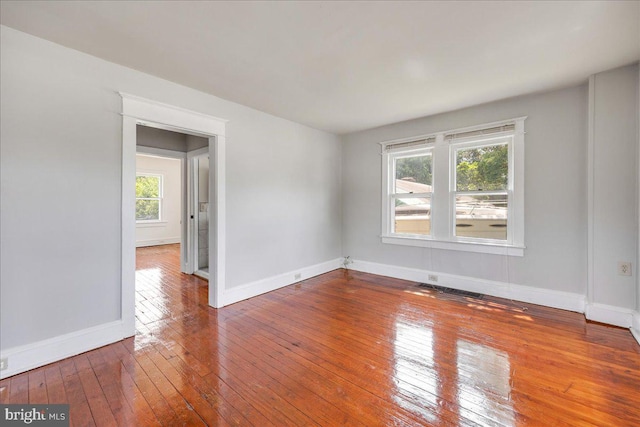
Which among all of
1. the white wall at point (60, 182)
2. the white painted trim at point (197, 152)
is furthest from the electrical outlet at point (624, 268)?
the white painted trim at point (197, 152)

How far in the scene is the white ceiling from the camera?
1.87 m

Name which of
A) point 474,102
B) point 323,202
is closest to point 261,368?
point 323,202

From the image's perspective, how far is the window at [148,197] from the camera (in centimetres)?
820

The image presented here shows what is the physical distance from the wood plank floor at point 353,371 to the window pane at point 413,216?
1.40 metres

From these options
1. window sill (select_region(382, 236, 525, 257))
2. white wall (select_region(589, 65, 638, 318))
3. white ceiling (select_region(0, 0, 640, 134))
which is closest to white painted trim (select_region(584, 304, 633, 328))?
white wall (select_region(589, 65, 638, 318))

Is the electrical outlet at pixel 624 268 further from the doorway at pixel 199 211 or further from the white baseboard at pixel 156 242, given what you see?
the white baseboard at pixel 156 242

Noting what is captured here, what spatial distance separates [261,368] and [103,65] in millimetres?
2980

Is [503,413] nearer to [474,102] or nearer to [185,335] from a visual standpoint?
[185,335]

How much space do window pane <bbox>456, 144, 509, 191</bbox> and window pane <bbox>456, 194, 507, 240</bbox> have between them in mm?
156

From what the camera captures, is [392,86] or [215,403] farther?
[392,86]

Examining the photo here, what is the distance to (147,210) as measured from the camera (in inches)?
328

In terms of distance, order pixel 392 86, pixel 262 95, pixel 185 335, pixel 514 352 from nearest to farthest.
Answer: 1. pixel 514 352
2. pixel 185 335
3. pixel 392 86
4. pixel 262 95

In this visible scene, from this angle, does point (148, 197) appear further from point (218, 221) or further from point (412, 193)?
point (412, 193)

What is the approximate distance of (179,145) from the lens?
191 inches
